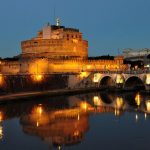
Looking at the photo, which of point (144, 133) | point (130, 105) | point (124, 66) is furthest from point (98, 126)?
point (124, 66)

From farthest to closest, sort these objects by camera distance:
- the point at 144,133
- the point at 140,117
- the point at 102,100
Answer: the point at 102,100 → the point at 140,117 → the point at 144,133

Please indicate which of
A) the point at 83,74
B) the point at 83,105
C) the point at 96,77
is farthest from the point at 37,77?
the point at 83,105

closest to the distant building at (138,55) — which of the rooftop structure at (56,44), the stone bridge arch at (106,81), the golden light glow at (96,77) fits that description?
the rooftop structure at (56,44)

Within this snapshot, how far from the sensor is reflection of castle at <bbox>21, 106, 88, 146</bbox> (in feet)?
60.6

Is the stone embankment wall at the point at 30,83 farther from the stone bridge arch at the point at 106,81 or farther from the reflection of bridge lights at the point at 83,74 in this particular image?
the stone bridge arch at the point at 106,81

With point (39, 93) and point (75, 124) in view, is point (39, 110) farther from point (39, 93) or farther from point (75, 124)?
point (39, 93)

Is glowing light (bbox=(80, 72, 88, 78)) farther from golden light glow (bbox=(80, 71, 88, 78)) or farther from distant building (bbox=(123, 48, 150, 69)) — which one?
distant building (bbox=(123, 48, 150, 69))

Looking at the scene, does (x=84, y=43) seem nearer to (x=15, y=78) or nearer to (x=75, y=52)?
(x=75, y=52)

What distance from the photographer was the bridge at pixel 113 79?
39531mm

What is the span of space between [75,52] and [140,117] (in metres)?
26.9

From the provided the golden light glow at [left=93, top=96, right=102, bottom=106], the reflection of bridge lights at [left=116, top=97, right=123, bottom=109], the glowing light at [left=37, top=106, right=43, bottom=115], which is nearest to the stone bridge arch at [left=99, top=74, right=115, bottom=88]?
the golden light glow at [left=93, top=96, right=102, bottom=106]

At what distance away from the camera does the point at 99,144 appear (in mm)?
17078

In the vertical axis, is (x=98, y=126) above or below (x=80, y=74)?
below

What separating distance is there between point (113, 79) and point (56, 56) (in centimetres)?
889
